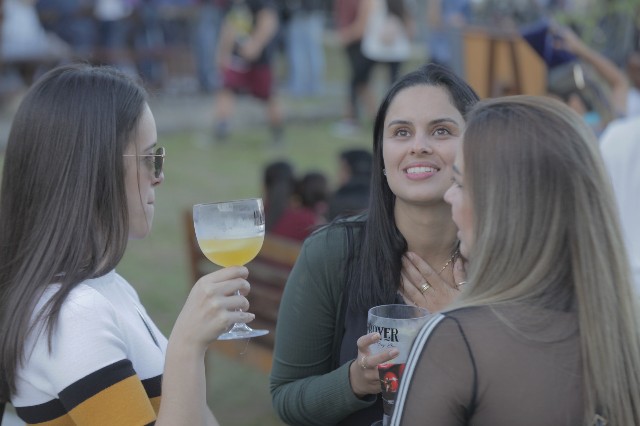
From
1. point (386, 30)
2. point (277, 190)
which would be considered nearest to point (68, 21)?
point (386, 30)

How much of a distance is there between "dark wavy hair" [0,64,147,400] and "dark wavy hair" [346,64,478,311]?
693 mm

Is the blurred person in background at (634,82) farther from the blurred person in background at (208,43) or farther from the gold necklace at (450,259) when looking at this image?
the blurred person in background at (208,43)

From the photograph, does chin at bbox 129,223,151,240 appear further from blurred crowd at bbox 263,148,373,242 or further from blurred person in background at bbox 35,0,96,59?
blurred person in background at bbox 35,0,96,59

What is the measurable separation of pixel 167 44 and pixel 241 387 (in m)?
10.1

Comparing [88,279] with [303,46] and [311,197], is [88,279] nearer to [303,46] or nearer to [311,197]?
[311,197]

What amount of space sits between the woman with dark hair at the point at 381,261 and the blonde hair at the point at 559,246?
0.76 metres

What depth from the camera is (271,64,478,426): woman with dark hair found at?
2.77 meters

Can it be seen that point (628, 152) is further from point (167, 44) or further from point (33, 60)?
point (167, 44)

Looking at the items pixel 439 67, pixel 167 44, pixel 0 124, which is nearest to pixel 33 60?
pixel 0 124

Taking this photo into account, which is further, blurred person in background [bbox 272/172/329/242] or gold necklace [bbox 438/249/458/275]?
blurred person in background [bbox 272/172/329/242]

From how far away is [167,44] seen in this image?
598 inches

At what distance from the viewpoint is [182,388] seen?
86.4 inches

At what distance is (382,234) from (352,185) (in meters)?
3.48

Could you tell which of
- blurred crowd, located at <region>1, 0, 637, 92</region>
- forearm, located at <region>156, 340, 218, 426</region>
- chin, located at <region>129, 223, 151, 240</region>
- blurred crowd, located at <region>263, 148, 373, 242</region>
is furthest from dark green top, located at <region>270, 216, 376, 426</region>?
blurred crowd, located at <region>1, 0, 637, 92</region>
